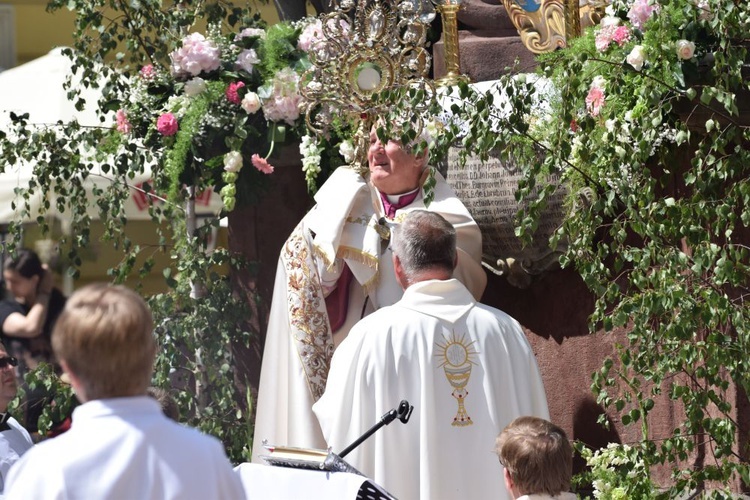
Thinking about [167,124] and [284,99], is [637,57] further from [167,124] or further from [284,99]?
[167,124]

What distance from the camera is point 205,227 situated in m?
7.68

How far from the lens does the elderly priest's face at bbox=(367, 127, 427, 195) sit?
21.6ft

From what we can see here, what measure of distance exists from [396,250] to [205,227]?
1.98 m

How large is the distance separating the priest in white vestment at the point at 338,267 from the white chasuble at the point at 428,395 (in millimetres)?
714

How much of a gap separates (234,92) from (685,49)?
2299 mm

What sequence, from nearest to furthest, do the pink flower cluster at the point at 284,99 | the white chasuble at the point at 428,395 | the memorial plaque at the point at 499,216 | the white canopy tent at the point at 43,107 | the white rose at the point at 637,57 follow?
the white rose at the point at 637,57
the white chasuble at the point at 428,395
the memorial plaque at the point at 499,216
the pink flower cluster at the point at 284,99
the white canopy tent at the point at 43,107

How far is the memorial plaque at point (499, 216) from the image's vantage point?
6.73 metres

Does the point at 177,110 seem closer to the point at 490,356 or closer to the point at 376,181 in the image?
the point at 376,181

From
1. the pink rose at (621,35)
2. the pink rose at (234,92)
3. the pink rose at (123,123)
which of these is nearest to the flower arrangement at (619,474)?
the pink rose at (621,35)

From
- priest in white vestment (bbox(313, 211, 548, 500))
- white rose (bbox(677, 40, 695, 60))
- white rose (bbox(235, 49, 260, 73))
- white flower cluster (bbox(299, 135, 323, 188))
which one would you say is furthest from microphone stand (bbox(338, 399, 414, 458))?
white rose (bbox(235, 49, 260, 73))

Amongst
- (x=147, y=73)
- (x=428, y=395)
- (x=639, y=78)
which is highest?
(x=147, y=73)

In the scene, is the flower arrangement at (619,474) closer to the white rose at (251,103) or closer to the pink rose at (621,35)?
the pink rose at (621,35)

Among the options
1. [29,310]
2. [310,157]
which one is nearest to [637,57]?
[310,157]

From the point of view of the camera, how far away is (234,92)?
23.7 feet
